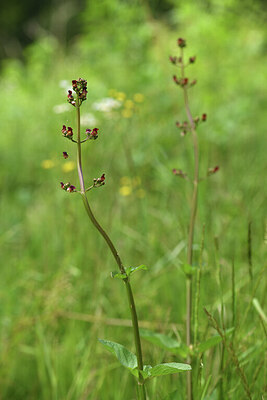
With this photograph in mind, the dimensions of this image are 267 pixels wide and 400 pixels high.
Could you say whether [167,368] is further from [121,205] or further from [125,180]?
[125,180]

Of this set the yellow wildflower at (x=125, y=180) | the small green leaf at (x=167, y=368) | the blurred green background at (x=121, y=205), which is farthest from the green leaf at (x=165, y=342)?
the yellow wildflower at (x=125, y=180)

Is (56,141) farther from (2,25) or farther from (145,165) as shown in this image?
(2,25)

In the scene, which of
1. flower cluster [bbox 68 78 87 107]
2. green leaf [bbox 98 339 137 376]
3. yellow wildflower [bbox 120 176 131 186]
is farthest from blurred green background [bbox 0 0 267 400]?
flower cluster [bbox 68 78 87 107]

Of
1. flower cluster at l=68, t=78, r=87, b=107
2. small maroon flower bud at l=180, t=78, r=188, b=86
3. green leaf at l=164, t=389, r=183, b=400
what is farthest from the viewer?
small maroon flower bud at l=180, t=78, r=188, b=86

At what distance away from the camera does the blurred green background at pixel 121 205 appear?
42.8 inches

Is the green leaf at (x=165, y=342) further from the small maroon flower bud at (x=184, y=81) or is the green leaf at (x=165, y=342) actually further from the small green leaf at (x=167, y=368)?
the small maroon flower bud at (x=184, y=81)

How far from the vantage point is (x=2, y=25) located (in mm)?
15141

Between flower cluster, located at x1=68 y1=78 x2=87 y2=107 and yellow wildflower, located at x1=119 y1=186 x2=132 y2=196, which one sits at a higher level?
yellow wildflower, located at x1=119 y1=186 x2=132 y2=196

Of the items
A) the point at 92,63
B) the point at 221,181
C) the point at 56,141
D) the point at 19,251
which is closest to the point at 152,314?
the point at 19,251

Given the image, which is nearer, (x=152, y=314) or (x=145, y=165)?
(x=152, y=314)

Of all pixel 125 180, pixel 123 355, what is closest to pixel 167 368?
pixel 123 355

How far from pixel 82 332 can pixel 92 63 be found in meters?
3.19

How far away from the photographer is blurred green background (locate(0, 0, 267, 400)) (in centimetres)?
109

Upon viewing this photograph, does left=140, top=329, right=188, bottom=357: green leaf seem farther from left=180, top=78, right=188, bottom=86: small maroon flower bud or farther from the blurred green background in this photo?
left=180, top=78, right=188, bottom=86: small maroon flower bud
